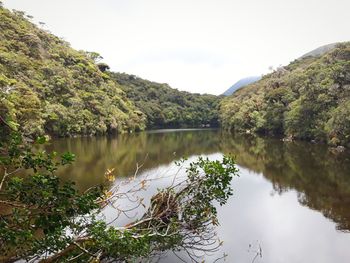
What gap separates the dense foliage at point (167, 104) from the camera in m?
119

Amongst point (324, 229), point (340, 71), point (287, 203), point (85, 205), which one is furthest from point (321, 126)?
point (85, 205)

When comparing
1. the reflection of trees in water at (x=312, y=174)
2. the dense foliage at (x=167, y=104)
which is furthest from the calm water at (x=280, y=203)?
the dense foliage at (x=167, y=104)

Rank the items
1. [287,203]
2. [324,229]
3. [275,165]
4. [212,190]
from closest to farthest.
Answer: [212,190] < [324,229] < [287,203] < [275,165]

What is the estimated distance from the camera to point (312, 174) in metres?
31.5

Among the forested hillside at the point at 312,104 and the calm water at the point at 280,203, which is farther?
the forested hillside at the point at 312,104

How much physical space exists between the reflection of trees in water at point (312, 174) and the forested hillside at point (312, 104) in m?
4.63

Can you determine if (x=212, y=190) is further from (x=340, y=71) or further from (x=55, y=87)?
(x=55, y=87)

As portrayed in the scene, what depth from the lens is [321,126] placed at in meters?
56.4

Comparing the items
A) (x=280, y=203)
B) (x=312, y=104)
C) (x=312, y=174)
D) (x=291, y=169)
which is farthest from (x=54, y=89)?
(x=280, y=203)

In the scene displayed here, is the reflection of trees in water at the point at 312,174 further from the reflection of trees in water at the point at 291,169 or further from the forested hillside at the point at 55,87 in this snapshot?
the forested hillside at the point at 55,87

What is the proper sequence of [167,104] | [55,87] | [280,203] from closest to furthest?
1. [280,203]
2. [55,87]
3. [167,104]

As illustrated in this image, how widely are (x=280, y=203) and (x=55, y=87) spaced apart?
179 ft

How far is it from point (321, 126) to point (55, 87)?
46883 mm

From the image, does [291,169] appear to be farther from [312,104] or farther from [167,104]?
[167,104]
